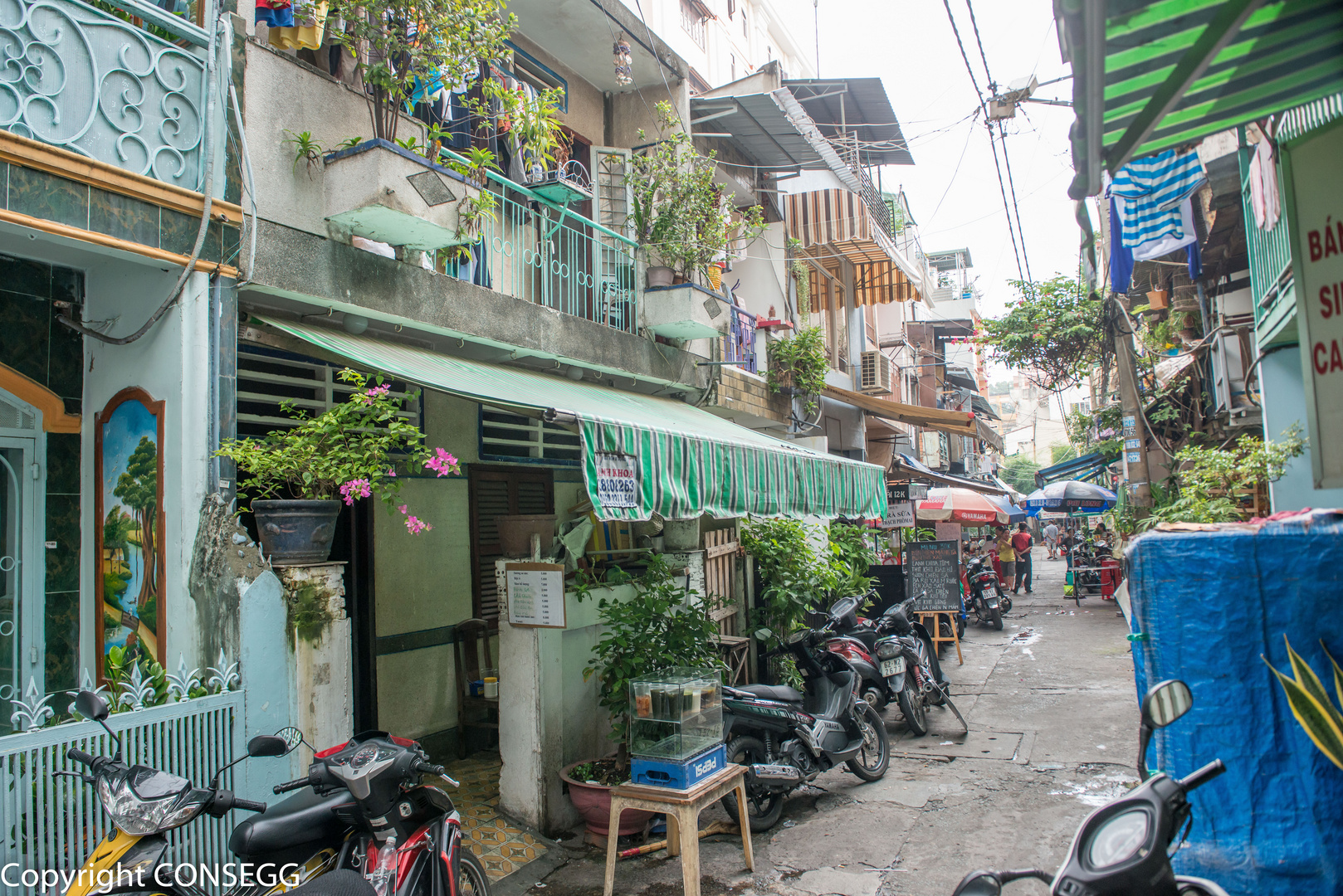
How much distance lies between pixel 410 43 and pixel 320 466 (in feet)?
9.59

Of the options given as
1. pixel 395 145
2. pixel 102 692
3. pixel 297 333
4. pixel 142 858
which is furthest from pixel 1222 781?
pixel 395 145

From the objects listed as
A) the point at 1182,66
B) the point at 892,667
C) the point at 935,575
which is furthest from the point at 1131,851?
the point at 935,575

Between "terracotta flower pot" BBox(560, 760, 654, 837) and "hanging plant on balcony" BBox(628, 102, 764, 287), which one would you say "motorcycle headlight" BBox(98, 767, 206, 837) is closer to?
"terracotta flower pot" BBox(560, 760, 654, 837)

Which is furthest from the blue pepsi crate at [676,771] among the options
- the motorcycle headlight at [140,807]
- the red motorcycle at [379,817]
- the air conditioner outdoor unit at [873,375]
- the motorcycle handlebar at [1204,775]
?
the air conditioner outdoor unit at [873,375]

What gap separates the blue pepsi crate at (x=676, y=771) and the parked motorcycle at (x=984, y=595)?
11364 millimetres

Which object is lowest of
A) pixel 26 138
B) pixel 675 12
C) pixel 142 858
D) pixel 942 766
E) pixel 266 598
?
pixel 942 766

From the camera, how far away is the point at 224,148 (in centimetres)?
486

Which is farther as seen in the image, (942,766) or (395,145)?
(942,766)

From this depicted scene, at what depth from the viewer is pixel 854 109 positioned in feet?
48.1

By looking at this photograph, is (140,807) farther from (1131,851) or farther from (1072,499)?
(1072,499)

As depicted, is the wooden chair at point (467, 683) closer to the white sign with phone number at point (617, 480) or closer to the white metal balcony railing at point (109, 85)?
the white sign with phone number at point (617, 480)

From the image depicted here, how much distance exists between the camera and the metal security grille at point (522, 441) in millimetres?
8203

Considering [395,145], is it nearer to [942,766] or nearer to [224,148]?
[224,148]

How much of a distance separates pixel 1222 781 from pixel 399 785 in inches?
129
